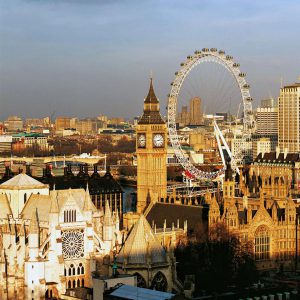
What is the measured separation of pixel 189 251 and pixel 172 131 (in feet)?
187

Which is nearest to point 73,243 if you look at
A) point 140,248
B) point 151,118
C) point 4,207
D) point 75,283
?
point 75,283

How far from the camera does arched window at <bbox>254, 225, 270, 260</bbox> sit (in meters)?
80.9

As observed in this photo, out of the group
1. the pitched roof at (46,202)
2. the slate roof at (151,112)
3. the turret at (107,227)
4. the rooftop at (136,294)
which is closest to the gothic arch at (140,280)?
the turret at (107,227)

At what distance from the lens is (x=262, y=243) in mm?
81312

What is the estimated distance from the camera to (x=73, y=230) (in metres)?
68.6

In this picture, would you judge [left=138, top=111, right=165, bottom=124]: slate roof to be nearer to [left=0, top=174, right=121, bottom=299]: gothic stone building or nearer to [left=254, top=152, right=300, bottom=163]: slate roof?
[left=0, top=174, right=121, bottom=299]: gothic stone building

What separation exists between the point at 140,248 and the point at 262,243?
1784 cm

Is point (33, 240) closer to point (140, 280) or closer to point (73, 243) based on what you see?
point (73, 243)

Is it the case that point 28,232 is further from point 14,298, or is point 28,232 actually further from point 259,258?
point 259,258

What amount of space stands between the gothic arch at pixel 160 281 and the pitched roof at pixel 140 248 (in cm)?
81

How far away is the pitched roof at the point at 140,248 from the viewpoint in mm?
65438

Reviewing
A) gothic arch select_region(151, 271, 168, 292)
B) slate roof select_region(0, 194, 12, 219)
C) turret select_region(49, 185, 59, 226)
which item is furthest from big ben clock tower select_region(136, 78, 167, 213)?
gothic arch select_region(151, 271, 168, 292)

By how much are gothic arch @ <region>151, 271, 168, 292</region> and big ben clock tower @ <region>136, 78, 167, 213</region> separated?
3132cm

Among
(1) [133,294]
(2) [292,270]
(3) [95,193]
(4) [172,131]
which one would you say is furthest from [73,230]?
(4) [172,131]
